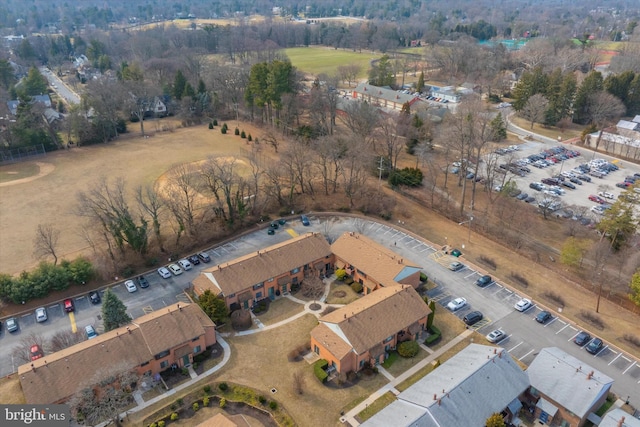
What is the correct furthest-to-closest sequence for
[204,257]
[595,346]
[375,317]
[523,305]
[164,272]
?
[204,257] → [164,272] → [523,305] → [375,317] → [595,346]

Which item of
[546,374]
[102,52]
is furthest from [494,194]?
[102,52]

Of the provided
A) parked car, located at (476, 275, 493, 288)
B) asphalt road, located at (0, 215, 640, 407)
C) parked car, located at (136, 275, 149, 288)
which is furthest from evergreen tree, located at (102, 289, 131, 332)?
parked car, located at (476, 275, 493, 288)

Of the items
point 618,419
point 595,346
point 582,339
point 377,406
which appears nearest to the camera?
point 618,419

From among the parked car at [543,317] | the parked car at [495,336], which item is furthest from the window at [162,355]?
the parked car at [543,317]

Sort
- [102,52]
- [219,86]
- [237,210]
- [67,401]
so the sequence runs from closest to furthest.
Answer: [67,401]
[237,210]
[219,86]
[102,52]

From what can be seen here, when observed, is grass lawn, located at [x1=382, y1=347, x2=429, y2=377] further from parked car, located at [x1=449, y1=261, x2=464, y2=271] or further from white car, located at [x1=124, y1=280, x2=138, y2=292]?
white car, located at [x1=124, y1=280, x2=138, y2=292]

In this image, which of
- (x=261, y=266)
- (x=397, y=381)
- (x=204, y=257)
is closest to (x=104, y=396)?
(x=261, y=266)

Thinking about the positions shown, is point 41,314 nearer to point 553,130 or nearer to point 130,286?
point 130,286

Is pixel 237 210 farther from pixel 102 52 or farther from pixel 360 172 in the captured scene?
pixel 102 52
